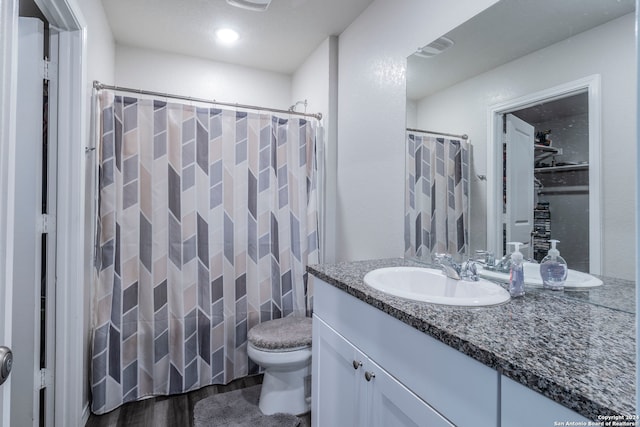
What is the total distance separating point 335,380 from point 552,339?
80 cm

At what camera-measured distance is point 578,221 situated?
1042mm

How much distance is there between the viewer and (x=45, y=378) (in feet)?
4.67

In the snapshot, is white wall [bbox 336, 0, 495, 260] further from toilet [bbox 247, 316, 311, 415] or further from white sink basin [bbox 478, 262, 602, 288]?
toilet [bbox 247, 316, 311, 415]

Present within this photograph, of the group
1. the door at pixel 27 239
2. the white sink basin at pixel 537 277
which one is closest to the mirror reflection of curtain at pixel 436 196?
the white sink basin at pixel 537 277

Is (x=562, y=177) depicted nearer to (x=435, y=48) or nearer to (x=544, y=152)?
(x=544, y=152)

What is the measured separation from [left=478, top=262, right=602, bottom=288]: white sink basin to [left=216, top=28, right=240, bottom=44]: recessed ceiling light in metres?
2.15

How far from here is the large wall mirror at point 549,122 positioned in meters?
0.94

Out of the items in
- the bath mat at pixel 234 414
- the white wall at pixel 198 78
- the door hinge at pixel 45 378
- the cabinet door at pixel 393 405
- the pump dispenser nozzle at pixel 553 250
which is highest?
the white wall at pixel 198 78

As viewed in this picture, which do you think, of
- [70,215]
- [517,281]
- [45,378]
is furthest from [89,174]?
[517,281]

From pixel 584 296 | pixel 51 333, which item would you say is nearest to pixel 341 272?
pixel 584 296

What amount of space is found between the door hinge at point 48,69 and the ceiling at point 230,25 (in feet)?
2.40

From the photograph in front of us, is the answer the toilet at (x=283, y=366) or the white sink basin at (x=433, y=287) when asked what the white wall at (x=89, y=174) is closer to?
the toilet at (x=283, y=366)

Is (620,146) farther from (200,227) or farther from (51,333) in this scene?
(51,333)

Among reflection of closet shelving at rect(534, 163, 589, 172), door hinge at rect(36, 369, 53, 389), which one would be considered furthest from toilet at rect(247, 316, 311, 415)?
reflection of closet shelving at rect(534, 163, 589, 172)
